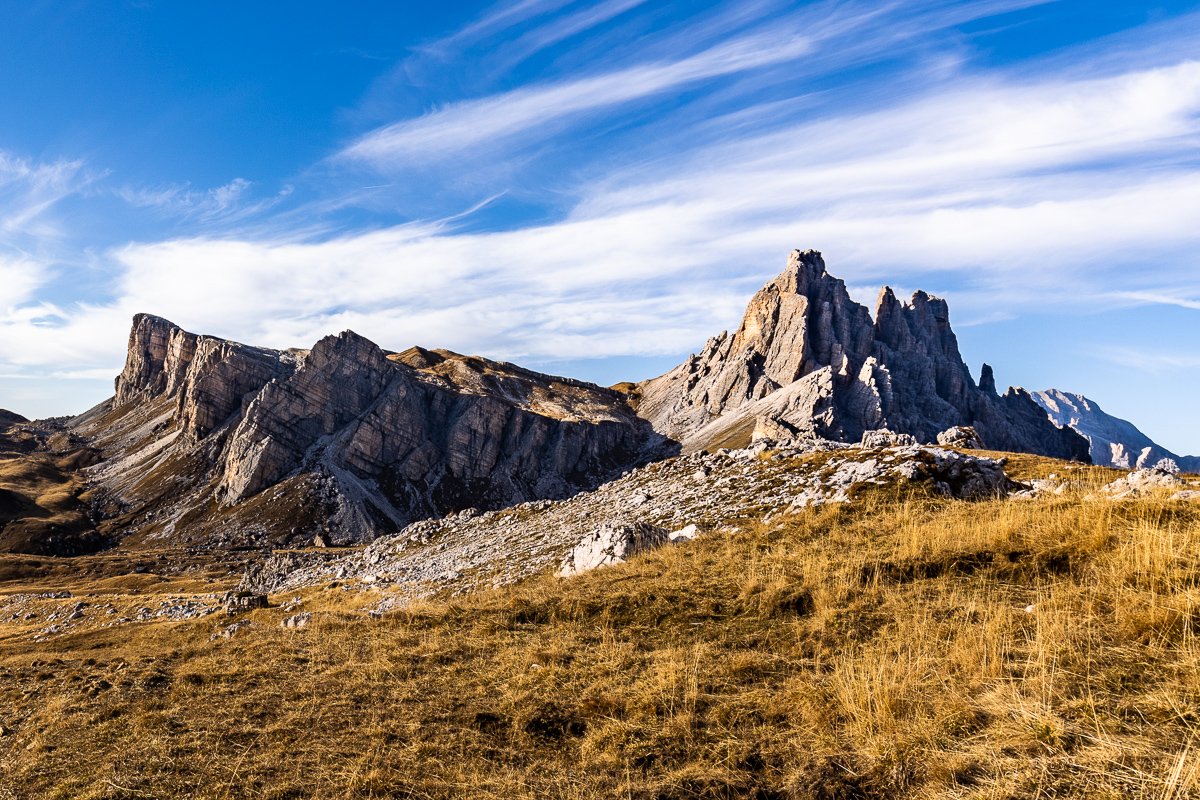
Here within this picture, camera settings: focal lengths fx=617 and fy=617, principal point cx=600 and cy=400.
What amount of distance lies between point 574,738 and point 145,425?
194202 millimetres

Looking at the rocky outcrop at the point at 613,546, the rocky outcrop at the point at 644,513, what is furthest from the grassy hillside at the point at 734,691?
the rocky outcrop at the point at 644,513

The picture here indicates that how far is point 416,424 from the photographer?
141750mm

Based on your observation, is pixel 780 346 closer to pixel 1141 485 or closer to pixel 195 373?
pixel 195 373

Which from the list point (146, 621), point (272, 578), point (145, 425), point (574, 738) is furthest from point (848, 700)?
point (145, 425)

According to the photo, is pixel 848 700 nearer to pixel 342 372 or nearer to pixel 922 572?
pixel 922 572

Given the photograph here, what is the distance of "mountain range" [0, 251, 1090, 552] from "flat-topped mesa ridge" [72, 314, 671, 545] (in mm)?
375

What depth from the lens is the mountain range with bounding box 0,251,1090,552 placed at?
369 feet

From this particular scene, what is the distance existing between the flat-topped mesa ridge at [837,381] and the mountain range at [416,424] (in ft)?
1.89

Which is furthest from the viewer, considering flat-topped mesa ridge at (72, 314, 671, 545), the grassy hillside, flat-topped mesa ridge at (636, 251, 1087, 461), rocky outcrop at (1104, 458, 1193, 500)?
flat-topped mesa ridge at (636, 251, 1087, 461)

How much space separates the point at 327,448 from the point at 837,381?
378 ft

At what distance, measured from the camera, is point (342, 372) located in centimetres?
13925

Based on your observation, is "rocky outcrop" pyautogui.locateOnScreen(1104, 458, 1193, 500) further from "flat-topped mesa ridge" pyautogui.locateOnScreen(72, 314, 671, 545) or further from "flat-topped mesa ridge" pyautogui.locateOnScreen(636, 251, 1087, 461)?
"flat-topped mesa ridge" pyautogui.locateOnScreen(636, 251, 1087, 461)

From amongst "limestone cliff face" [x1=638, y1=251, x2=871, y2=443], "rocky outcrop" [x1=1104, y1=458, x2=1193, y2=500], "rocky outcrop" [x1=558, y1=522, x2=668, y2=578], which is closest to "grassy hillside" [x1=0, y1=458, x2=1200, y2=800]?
"rocky outcrop" [x1=1104, y1=458, x2=1193, y2=500]

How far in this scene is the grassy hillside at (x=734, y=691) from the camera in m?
6.49
